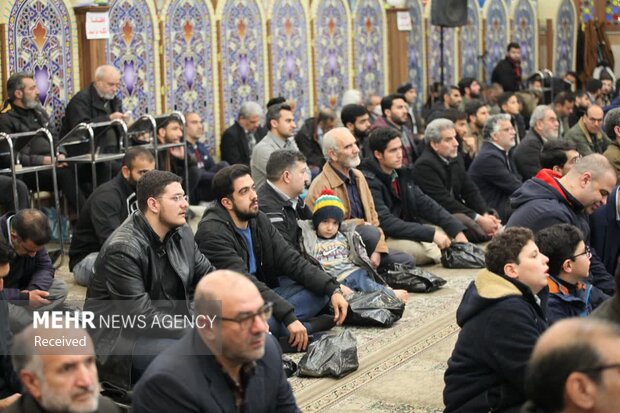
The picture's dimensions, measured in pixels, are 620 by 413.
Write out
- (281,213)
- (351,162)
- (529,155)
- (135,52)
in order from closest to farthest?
1. (281,213)
2. (351,162)
3. (529,155)
4. (135,52)

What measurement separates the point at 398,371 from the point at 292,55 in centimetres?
769

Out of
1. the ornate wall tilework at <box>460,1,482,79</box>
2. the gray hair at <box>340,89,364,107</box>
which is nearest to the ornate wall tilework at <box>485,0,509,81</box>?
the ornate wall tilework at <box>460,1,482,79</box>

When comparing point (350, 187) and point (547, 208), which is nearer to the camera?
point (547, 208)

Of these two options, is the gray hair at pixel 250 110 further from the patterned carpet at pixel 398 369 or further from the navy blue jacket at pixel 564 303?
the navy blue jacket at pixel 564 303

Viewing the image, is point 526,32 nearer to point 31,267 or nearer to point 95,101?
point 95,101

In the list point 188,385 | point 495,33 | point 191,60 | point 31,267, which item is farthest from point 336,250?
point 495,33

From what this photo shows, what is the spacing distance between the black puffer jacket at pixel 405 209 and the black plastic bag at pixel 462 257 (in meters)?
0.22

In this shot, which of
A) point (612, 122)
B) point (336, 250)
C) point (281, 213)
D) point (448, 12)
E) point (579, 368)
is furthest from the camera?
point (448, 12)

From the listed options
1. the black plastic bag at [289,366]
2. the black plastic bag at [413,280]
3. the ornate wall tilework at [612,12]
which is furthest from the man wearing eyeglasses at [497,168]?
the ornate wall tilework at [612,12]

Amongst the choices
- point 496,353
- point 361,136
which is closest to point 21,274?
point 496,353

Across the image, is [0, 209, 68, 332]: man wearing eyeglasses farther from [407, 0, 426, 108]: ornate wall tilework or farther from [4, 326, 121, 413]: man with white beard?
[407, 0, 426, 108]: ornate wall tilework

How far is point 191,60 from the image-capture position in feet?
40.7

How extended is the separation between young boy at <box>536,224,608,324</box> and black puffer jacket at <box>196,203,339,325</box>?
62.4 inches

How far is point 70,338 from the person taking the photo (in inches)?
147
